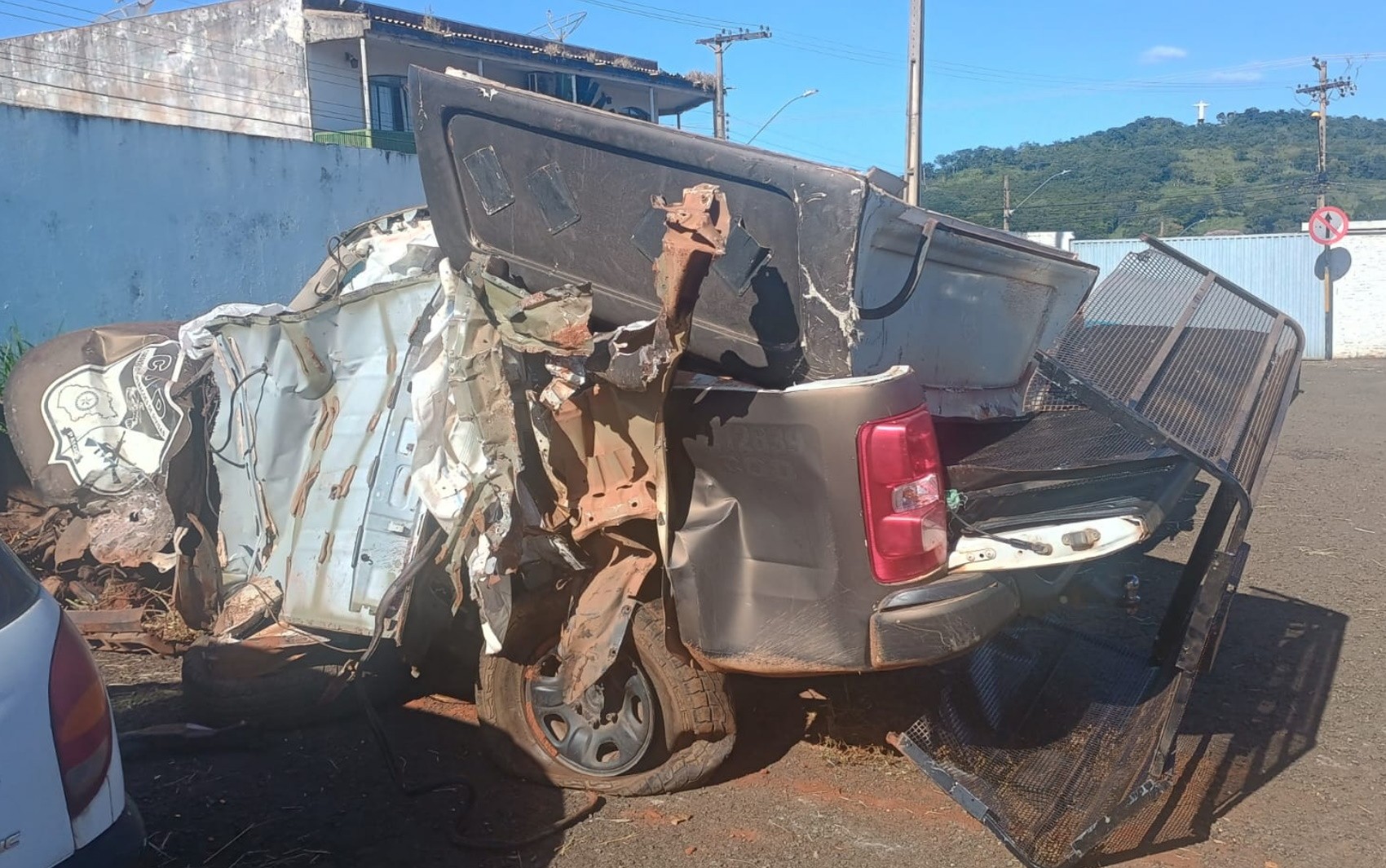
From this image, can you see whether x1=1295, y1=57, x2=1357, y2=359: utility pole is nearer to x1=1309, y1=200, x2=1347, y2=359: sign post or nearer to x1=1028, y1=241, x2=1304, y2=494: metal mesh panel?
x1=1309, y1=200, x2=1347, y2=359: sign post

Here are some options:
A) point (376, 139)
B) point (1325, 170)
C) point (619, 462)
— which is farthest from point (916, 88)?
point (1325, 170)

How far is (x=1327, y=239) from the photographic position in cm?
2203

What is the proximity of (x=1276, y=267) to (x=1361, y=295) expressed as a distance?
175cm

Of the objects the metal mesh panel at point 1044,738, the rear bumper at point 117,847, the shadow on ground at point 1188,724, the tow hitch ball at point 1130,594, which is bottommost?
the shadow on ground at point 1188,724

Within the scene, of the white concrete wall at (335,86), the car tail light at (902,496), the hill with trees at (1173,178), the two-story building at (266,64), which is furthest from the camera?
the hill with trees at (1173,178)

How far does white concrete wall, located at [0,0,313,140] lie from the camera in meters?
21.7

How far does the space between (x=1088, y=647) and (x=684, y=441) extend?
2.33m

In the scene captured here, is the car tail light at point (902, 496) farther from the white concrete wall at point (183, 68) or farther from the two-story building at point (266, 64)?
the white concrete wall at point (183, 68)

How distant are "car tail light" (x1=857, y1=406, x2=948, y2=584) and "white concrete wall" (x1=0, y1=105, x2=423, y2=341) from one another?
33.5 ft

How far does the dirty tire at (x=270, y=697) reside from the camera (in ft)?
14.7

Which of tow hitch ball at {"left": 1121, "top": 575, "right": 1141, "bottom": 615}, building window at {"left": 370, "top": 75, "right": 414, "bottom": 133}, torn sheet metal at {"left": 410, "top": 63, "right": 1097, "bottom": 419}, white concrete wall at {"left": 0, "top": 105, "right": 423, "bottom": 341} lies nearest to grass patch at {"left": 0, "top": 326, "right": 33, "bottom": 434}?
white concrete wall at {"left": 0, "top": 105, "right": 423, "bottom": 341}

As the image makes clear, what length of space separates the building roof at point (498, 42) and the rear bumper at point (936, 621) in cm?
2001

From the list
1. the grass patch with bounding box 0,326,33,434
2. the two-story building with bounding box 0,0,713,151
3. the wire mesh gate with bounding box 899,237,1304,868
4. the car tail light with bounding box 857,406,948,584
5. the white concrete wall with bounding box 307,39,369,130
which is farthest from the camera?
the white concrete wall with bounding box 307,39,369,130

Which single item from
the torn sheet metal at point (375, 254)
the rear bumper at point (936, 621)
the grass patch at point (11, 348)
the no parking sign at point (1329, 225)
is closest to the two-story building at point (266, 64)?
the grass patch at point (11, 348)
